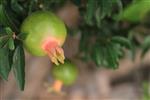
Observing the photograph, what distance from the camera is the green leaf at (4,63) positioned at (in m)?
0.74

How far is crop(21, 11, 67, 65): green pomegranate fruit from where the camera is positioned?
0.72m

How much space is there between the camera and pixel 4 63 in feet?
2.45

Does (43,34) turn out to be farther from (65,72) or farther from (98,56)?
(98,56)

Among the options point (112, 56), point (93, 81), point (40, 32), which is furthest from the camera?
point (93, 81)

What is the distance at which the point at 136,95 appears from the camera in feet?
7.28

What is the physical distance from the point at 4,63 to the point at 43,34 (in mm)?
101

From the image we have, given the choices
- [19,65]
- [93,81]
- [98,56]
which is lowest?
[93,81]

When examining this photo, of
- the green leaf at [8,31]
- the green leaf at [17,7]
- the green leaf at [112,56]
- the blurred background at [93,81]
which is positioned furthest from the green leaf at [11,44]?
the blurred background at [93,81]

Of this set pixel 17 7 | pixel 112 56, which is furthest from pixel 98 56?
pixel 17 7

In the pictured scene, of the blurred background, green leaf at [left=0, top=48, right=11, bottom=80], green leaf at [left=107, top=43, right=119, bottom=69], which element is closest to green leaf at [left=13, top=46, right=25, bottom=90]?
green leaf at [left=0, top=48, right=11, bottom=80]

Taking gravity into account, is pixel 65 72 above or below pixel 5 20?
below

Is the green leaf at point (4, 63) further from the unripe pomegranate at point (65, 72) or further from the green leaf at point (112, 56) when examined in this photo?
the green leaf at point (112, 56)

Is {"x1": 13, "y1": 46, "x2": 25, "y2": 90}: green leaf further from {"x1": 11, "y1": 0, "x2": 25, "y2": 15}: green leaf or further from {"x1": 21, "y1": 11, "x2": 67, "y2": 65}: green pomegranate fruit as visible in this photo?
{"x1": 11, "y1": 0, "x2": 25, "y2": 15}: green leaf

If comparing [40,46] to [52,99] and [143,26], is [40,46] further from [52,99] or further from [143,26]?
[52,99]
